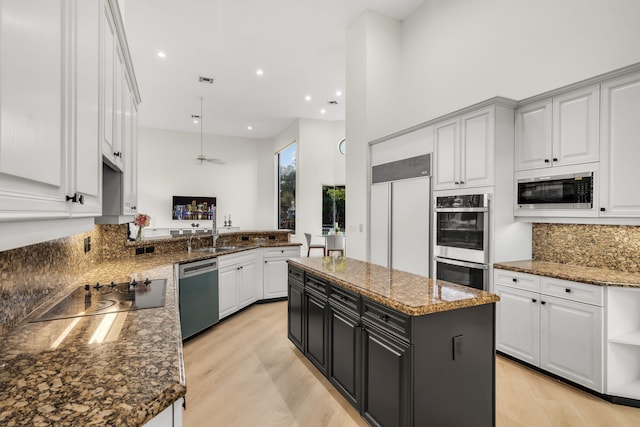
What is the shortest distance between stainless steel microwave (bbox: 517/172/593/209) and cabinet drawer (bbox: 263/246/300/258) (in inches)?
124

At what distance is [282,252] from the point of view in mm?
5066

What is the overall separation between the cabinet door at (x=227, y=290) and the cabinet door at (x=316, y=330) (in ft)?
5.08

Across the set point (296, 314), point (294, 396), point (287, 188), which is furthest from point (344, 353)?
point (287, 188)

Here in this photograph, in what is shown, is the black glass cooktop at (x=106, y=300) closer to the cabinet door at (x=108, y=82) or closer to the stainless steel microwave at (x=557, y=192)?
the cabinet door at (x=108, y=82)

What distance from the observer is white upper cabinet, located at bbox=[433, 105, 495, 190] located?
2994 millimetres

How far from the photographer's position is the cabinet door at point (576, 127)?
2570 mm

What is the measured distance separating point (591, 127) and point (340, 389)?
2.76m

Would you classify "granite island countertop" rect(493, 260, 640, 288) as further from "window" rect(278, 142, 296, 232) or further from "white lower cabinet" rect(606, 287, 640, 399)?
"window" rect(278, 142, 296, 232)

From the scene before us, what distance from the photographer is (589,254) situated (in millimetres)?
2871

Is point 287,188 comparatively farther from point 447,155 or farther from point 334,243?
point 447,155

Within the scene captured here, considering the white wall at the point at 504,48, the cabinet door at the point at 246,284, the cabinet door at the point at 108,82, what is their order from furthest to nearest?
the cabinet door at the point at 246,284 → the white wall at the point at 504,48 → the cabinet door at the point at 108,82

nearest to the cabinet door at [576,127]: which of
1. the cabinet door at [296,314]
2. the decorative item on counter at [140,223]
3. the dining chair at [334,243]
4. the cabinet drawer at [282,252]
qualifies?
the cabinet door at [296,314]

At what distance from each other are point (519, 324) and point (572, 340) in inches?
15.8

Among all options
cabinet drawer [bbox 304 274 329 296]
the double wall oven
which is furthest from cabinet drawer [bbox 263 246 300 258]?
the double wall oven
